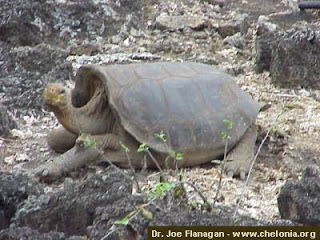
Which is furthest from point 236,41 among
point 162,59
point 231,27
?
point 162,59

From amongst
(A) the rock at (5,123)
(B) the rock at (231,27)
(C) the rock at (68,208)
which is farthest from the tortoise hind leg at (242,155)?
(B) the rock at (231,27)

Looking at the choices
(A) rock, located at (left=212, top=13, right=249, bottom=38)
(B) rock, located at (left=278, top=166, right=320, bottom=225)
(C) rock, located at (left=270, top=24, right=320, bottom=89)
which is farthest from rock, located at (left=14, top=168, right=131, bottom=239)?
(A) rock, located at (left=212, top=13, right=249, bottom=38)

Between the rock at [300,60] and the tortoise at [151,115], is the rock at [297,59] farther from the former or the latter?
the tortoise at [151,115]

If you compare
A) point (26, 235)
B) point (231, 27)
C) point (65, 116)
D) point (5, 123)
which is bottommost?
point (231, 27)

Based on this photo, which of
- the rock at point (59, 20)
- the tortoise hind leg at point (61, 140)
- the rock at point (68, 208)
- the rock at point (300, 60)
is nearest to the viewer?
the rock at point (68, 208)

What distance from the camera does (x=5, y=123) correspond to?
619 cm

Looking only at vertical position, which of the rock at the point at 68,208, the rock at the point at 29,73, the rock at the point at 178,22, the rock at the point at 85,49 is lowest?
the rock at the point at 178,22

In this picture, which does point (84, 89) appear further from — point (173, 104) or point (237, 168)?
point (237, 168)

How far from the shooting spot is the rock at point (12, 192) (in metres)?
4.13

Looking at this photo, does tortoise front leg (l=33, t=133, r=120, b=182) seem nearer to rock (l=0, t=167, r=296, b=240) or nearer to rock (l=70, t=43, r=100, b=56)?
rock (l=0, t=167, r=296, b=240)

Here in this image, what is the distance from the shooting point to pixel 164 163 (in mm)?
5609

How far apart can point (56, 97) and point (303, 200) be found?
2070mm

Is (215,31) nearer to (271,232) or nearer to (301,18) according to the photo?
(301,18)

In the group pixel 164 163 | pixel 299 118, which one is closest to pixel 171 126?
pixel 164 163
